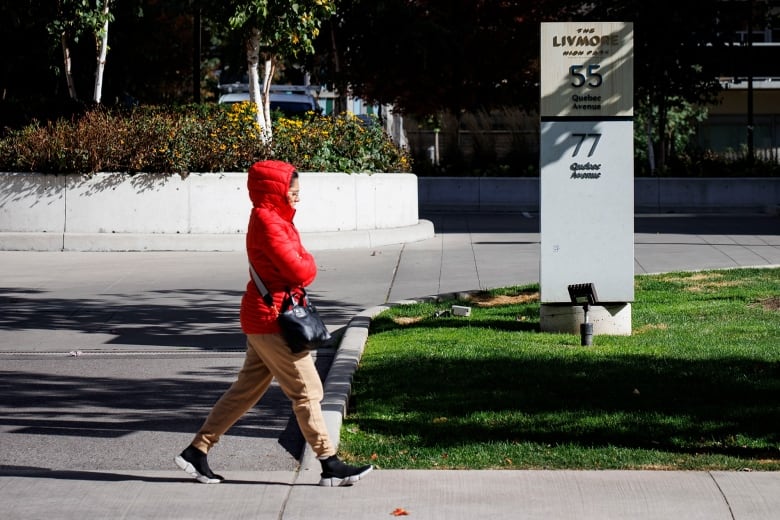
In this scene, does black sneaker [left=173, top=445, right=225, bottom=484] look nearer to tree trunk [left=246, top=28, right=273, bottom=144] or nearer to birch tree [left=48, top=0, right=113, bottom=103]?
tree trunk [left=246, top=28, right=273, bottom=144]

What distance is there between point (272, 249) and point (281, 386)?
72cm

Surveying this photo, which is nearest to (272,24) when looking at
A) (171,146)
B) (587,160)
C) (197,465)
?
(171,146)

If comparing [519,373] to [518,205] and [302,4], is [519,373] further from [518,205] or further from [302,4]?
[518,205]

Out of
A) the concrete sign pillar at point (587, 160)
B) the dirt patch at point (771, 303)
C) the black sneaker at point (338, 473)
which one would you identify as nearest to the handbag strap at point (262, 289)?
the black sneaker at point (338, 473)

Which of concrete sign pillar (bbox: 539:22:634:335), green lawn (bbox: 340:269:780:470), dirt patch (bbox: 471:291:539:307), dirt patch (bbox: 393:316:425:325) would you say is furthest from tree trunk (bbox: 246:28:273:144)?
concrete sign pillar (bbox: 539:22:634:335)

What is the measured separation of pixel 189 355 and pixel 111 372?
89 cm

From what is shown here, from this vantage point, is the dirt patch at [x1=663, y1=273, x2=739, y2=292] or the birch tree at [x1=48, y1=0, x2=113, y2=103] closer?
the dirt patch at [x1=663, y1=273, x2=739, y2=292]

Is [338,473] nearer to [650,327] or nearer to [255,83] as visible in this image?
[650,327]

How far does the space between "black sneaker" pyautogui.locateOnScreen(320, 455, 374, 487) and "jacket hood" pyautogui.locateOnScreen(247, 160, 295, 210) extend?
51.9 inches

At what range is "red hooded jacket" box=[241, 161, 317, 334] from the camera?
240 inches

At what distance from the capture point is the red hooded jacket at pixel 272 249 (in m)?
6.10

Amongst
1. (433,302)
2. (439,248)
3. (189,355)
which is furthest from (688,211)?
(189,355)

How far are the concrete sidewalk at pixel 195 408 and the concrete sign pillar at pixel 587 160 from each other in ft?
6.25

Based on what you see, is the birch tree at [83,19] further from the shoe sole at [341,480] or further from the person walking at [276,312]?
the shoe sole at [341,480]
